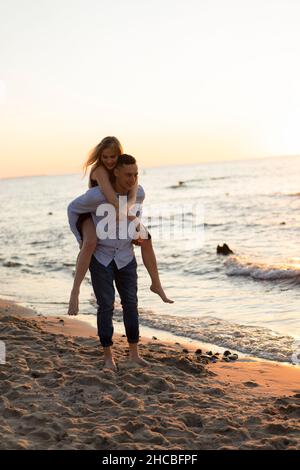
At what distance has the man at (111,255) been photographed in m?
5.25

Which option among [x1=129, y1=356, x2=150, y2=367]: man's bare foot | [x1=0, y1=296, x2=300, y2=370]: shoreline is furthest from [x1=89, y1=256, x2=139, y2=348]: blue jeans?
[x1=0, y1=296, x2=300, y2=370]: shoreline

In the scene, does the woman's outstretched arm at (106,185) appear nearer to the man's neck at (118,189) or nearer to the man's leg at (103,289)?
the man's neck at (118,189)

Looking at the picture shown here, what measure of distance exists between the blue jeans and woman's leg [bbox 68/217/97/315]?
0.51 feet

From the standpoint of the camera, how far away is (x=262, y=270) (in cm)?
1312

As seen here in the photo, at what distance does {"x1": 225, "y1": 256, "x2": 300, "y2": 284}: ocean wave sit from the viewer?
1231cm

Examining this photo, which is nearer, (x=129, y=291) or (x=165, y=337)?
(x=129, y=291)

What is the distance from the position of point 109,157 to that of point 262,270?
339 inches

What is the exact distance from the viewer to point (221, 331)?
797 centimetres

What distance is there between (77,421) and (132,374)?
3.93 ft

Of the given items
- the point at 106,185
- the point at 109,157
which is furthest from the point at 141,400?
the point at 109,157

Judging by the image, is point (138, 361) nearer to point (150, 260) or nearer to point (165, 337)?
point (150, 260)

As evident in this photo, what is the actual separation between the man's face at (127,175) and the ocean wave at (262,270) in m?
7.38

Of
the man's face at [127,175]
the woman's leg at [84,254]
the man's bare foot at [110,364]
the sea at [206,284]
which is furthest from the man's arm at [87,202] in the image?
the sea at [206,284]

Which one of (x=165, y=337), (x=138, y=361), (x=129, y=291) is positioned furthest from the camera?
(x=165, y=337)
